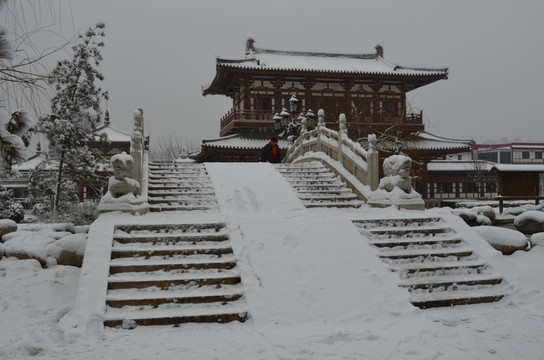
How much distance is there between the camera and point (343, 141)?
1107cm

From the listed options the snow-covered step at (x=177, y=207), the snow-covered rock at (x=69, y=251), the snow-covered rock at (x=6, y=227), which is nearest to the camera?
the snow-covered rock at (x=69, y=251)

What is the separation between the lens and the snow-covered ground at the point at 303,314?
158 inches

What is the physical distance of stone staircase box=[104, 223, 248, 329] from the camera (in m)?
4.80

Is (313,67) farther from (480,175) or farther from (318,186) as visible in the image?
(318,186)

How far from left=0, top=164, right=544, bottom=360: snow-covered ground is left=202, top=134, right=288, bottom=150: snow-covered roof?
50.1 feet

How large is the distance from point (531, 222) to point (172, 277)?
7198 millimetres

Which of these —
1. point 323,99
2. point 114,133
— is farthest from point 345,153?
point 114,133

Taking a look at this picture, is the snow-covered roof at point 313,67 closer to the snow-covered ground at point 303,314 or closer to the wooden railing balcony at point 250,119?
the wooden railing balcony at point 250,119

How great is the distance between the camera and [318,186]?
10430 millimetres

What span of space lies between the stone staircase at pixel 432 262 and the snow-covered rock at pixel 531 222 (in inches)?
110

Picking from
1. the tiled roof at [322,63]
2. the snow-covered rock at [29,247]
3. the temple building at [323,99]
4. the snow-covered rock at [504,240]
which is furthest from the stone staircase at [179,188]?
the tiled roof at [322,63]

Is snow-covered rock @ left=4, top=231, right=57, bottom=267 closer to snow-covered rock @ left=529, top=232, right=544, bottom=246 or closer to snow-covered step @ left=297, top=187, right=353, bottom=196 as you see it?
snow-covered step @ left=297, top=187, right=353, bottom=196

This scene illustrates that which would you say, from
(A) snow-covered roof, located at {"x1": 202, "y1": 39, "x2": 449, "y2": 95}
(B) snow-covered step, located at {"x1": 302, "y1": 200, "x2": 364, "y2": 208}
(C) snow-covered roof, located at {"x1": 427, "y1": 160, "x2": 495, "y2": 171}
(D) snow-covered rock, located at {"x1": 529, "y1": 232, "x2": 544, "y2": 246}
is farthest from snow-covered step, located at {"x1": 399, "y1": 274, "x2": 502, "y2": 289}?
(C) snow-covered roof, located at {"x1": 427, "y1": 160, "x2": 495, "y2": 171}

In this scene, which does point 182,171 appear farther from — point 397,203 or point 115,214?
point 397,203
